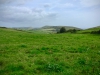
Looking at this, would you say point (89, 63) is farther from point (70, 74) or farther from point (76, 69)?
point (70, 74)

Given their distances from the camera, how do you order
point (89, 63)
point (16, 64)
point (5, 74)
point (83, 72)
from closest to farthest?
point (5, 74)
point (83, 72)
point (16, 64)
point (89, 63)

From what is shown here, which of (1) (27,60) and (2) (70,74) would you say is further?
(1) (27,60)

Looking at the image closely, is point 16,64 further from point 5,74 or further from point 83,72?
point 83,72

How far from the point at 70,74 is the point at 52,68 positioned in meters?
1.53

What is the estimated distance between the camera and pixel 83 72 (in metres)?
12.0

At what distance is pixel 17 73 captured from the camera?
1148 cm

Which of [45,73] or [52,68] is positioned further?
[52,68]

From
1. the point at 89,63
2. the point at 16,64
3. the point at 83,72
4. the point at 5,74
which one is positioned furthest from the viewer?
the point at 89,63

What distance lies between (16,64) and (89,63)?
6.05m

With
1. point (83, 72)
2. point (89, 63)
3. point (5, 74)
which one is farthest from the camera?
point (89, 63)

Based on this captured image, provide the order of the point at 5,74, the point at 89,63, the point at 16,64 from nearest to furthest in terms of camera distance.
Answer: the point at 5,74 → the point at 16,64 → the point at 89,63

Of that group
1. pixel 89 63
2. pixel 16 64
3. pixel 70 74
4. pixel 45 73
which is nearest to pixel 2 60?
pixel 16 64

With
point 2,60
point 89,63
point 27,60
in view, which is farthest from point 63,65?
point 2,60

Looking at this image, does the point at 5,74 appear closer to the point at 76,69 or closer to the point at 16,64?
the point at 16,64
